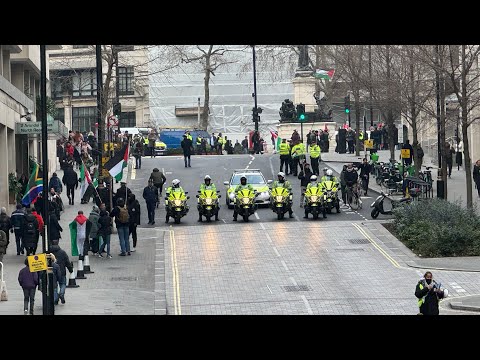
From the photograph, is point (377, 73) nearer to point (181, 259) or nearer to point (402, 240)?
point (402, 240)

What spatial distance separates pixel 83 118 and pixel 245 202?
64.2 metres

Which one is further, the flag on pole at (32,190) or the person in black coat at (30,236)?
the flag on pole at (32,190)

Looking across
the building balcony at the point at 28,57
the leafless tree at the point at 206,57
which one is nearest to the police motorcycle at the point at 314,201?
the building balcony at the point at 28,57

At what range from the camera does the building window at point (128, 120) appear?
339 feet

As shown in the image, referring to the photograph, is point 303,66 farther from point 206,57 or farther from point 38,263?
point 38,263

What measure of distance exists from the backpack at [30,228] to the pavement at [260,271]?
88 centimetres

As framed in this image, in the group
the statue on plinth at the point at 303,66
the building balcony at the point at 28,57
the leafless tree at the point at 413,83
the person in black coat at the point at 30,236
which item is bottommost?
the person in black coat at the point at 30,236

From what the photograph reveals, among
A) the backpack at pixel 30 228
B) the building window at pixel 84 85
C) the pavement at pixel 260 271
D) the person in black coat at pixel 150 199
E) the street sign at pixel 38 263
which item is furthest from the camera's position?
the building window at pixel 84 85

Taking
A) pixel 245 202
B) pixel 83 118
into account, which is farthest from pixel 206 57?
pixel 245 202

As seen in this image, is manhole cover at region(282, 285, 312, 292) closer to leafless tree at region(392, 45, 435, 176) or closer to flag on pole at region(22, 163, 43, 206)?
flag on pole at region(22, 163, 43, 206)

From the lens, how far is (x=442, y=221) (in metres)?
36.7

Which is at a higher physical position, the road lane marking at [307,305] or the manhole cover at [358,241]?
the manhole cover at [358,241]

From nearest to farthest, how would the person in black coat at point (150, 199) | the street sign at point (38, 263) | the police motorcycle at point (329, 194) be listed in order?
the street sign at point (38, 263), the person in black coat at point (150, 199), the police motorcycle at point (329, 194)

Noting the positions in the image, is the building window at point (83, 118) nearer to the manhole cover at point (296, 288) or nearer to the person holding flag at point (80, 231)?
the person holding flag at point (80, 231)
